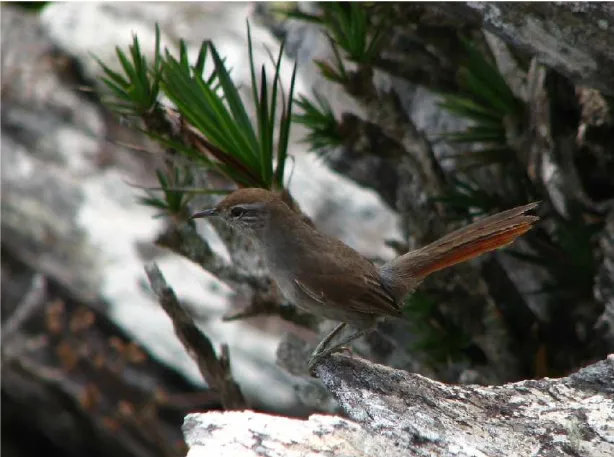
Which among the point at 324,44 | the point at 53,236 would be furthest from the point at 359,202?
the point at 53,236

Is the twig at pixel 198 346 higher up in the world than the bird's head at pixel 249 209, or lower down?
lower down

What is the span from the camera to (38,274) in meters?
6.02

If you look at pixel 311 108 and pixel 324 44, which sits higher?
pixel 324 44

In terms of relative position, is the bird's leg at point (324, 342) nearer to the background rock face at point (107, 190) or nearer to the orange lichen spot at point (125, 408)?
the background rock face at point (107, 190)

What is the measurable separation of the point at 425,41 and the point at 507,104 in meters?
0.60

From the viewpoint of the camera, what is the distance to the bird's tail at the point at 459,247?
299 centimetres

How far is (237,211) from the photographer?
330cm

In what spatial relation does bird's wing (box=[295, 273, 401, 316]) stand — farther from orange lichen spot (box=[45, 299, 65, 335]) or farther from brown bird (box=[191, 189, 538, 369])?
orange lichen spot (box=[45, 299, 65, 335])

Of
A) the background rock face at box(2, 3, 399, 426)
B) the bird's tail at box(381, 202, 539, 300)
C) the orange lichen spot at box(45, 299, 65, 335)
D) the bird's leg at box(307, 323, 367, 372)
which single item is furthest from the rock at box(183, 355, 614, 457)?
the orange lichen spot at box(45, 299, 65, 335)

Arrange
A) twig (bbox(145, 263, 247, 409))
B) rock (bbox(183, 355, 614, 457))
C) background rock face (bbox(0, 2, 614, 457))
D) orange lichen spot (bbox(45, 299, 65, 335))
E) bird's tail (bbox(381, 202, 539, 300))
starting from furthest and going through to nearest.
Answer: orange lichen spot (bbox(45, 299, 65, 335)) < background rock face (bbox(0, 2, 614, 457)) < twig (bbox(145, 263, 247, 409)) < bird's tail (bbox(381, 202, 539, 300)) < rock (bbox(183, 355, 614, 457))

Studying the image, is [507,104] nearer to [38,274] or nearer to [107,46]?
[38,274]

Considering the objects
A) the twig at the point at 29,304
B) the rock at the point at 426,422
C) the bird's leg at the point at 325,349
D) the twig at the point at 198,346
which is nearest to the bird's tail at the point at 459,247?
the bird's leg at the point at 325,349

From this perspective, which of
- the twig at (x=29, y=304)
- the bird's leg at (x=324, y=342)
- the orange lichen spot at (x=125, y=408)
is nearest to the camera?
the bird's leg at (x=324, y=342)

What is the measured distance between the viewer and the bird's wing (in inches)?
124
